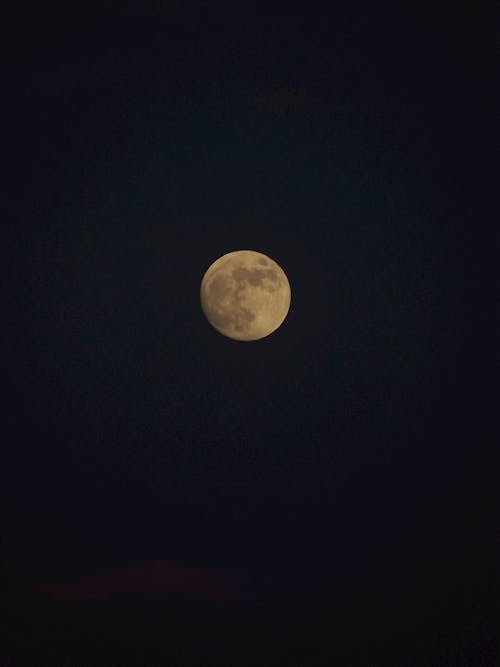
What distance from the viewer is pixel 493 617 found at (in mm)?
4125

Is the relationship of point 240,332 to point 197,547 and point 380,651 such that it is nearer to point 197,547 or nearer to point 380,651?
point 197,547

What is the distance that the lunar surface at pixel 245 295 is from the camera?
20.9ft

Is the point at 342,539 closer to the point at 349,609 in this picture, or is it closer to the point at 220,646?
the point at 349,609

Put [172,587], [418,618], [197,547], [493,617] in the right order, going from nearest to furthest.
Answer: [493,617] → [418,618] → [172,587] → [197,547]

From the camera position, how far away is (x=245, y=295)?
6344 mm

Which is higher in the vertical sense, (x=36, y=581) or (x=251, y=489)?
(x=251, y=489)

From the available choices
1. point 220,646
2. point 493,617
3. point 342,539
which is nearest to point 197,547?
point 342,539

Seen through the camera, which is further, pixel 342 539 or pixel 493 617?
pixel 342 539

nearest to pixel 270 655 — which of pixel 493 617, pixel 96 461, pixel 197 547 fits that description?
pixel 493 617

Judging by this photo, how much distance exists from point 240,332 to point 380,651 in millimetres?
3193

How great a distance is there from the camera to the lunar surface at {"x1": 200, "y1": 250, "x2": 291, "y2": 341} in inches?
251

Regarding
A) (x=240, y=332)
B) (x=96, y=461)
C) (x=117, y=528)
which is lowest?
(x=117, y=528)

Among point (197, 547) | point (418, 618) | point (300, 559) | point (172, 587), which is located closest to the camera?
point (418, 618)

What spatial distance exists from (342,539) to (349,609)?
1101 millimetres
